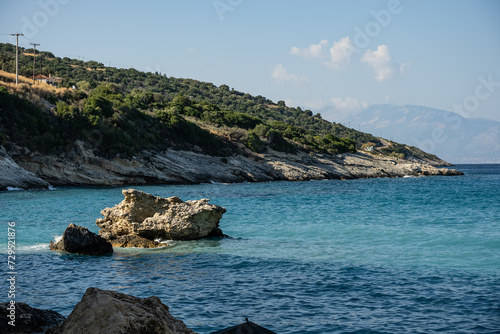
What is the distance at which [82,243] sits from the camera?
15.8 m

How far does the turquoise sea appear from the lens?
9.38 metres

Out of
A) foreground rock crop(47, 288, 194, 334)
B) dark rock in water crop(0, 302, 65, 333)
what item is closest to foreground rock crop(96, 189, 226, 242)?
dark rock in water crop(0, 302, 65, 333)

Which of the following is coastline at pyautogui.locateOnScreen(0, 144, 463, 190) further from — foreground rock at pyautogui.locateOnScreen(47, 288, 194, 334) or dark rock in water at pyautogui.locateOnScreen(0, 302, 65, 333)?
foreground rock at pyautogui.locateOnScreen(47, 288, 194, 334)

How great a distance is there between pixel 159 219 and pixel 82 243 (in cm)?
357

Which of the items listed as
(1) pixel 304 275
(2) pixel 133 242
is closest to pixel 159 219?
(2) pixel 133 242

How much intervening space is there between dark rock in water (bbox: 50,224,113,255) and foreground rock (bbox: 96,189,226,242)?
7.23 feet

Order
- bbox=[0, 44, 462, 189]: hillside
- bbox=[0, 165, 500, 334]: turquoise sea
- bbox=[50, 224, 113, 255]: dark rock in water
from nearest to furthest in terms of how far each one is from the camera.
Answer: bbox=[0, 165, 500, 334]: turquoise sea, bbox=[50, 224, 113, 255]: dark rock in water, bbox=[0, 44, 462, 189]: hillside

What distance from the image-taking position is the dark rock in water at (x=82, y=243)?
15742mm

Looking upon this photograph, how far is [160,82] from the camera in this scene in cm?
14275

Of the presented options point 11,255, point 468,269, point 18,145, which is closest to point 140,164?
point 18,145

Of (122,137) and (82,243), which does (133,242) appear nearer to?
(82,243)

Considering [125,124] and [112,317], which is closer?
[112,317]

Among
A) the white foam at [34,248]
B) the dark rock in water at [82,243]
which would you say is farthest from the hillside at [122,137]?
the dark rock in water at [82,243]

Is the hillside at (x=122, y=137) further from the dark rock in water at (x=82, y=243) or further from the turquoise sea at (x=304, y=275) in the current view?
the dark rock in water at (x=82, y=243)
